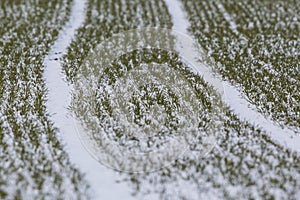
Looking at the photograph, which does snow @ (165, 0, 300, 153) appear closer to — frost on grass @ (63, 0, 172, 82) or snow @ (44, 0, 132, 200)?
frost on grass @ (63, 0, 172, 82)

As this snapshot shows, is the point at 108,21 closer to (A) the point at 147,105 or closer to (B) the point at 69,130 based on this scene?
(A) the point at 147,105

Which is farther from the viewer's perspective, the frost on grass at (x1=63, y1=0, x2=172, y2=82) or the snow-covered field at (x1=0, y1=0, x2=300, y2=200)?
the frost on grass at (x1=63, y1=0, x2=172, y2=82)

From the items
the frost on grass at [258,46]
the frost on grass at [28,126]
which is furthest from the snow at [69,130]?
the frost on grass at [258,46]

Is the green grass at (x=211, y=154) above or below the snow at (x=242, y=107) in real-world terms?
above

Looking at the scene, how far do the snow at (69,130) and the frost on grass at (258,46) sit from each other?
421cm

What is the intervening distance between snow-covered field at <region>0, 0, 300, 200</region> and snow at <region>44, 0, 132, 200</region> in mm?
25

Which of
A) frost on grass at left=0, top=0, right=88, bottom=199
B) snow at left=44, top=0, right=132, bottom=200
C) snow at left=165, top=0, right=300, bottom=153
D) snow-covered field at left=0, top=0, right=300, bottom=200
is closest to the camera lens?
frost on grass at left=0, top=0, right=88, bottom=199

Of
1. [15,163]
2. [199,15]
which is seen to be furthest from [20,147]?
[199,15]

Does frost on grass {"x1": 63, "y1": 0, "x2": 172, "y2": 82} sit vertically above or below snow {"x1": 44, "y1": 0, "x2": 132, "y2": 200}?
below

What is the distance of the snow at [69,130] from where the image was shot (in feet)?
19.9

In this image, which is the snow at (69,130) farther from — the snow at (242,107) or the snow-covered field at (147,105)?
the snow at (242,107)

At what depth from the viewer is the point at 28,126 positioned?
7.48m

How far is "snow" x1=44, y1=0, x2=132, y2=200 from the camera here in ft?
19.9

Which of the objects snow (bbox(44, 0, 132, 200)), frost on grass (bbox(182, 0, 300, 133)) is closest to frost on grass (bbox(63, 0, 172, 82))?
snow (bbox(44, 0, 132, 200))
